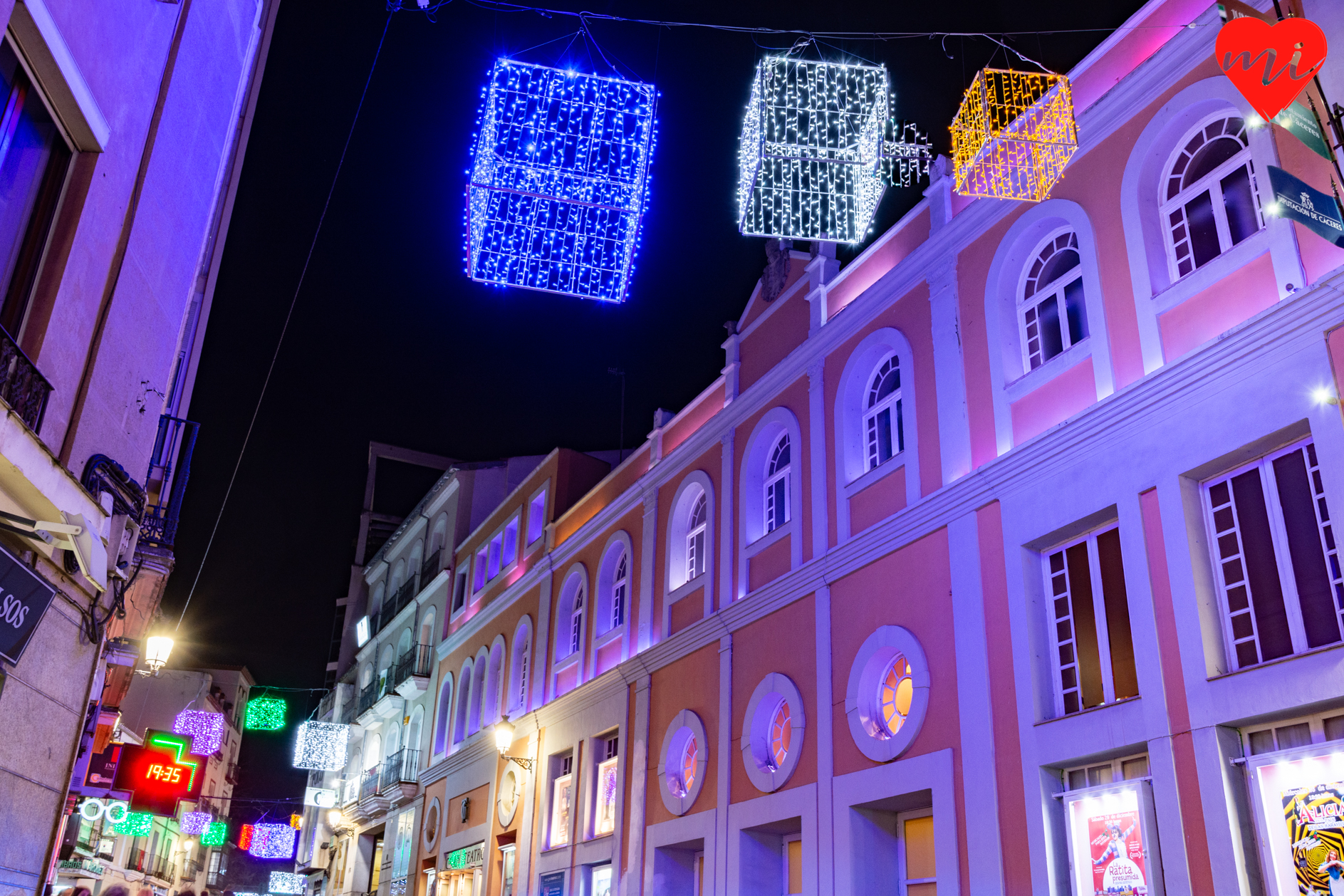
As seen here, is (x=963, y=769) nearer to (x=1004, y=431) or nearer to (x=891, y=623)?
(x=891, y=623)

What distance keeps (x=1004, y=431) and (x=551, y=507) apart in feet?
46.6

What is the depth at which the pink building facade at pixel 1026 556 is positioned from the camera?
8.73m

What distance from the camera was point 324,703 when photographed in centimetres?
4322

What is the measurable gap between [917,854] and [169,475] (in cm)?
1100

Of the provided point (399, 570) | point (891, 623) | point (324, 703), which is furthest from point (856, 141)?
point (324, 703)

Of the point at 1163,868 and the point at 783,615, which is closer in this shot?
the point at 1163,868

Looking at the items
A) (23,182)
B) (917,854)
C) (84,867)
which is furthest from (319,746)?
(23,182)

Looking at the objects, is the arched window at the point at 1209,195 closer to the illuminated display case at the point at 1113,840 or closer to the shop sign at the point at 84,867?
the illuminated display case at the point at 1113,840

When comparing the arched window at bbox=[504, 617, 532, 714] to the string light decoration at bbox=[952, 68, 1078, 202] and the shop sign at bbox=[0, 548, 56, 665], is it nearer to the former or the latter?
the string light decoration at bbox=[952, 68, 1078, 202]

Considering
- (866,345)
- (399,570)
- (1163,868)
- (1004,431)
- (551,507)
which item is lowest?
(1163,868)

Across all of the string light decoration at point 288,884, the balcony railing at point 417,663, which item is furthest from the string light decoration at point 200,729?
the string light decoration at point 288,884

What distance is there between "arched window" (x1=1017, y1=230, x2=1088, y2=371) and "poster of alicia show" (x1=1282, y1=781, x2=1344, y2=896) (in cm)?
496

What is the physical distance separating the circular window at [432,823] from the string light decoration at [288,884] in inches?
546

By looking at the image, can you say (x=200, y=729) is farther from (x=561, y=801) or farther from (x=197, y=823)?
(x=561, y=801)
